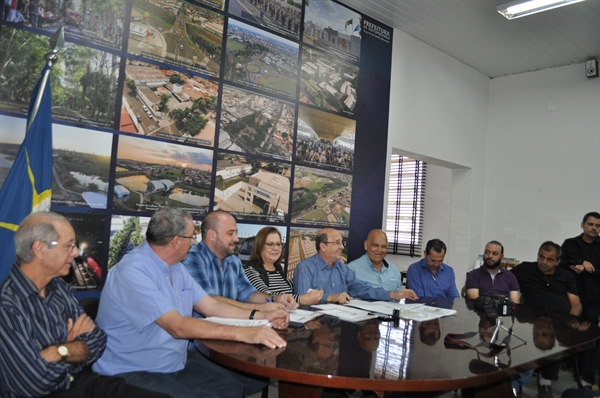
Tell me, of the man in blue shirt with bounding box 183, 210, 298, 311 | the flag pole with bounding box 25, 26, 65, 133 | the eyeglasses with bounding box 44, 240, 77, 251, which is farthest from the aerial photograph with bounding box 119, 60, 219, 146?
the eyeglasses with bounding box 44, 240, 77, 251

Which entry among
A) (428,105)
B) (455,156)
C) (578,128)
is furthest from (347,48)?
(578,128)

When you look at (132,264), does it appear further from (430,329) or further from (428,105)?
(428,105)

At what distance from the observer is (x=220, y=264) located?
116 inches

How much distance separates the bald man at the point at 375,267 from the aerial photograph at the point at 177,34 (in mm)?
2074

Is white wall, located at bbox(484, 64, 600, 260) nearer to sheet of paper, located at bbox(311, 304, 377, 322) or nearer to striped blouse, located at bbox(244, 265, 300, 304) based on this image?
striped blouse, located at bbox(244, 265, 300, 304)

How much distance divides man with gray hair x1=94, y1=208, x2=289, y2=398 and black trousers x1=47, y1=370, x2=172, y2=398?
8 centimetres

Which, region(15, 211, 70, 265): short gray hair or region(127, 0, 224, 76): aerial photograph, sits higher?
region(127, 0, 224, 76): aerial photograph

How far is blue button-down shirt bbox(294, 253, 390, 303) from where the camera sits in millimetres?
3480

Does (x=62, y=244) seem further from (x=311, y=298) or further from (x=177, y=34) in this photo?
(x=177, y=34)

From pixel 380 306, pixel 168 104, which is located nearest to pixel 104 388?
pixel 380 306

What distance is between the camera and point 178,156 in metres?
3.80

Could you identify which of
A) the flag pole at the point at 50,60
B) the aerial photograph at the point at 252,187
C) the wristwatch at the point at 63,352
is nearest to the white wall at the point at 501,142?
the aerial photograph at the point at 252,187

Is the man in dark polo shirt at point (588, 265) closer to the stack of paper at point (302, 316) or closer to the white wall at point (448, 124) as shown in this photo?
the white wall at point (448, 124)

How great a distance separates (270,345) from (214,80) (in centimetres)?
279
